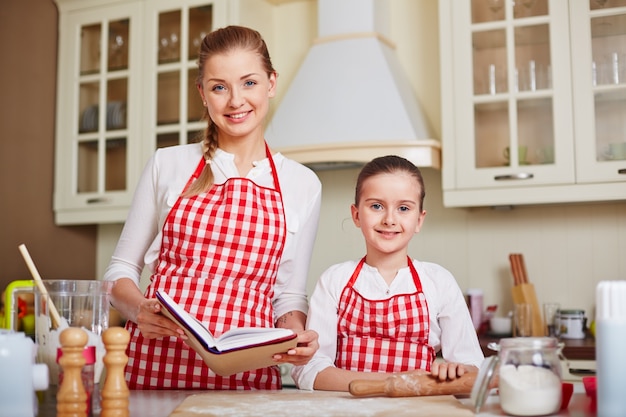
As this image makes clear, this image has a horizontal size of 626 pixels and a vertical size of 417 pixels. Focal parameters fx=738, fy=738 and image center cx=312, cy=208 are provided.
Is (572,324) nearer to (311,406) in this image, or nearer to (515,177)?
(515,177)

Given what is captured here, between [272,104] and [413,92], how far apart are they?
717 millimetres

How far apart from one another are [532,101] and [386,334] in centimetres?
172

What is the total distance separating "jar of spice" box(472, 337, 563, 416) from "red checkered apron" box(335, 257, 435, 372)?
425mm

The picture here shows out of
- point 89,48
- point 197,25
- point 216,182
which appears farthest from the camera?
point 89,48

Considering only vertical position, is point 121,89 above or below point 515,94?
above

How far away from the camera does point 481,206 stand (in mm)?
3184

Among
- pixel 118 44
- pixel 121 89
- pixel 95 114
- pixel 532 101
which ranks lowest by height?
pixel 532 101

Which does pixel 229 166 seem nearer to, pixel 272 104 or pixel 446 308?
pixel 446 308

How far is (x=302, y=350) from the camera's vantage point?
126cm

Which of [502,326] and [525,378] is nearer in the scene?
[525,378]

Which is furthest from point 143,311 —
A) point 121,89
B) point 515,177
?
point 121,89

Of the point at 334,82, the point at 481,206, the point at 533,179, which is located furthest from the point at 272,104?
the point at 533,179

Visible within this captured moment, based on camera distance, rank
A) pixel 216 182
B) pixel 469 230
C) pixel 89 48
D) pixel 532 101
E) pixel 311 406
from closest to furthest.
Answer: pixel 311 406 → pixel 216 182 → pixel 532 101 → pixel 469 230 → pixel 89 48

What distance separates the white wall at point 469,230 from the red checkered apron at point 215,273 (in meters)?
1.76
